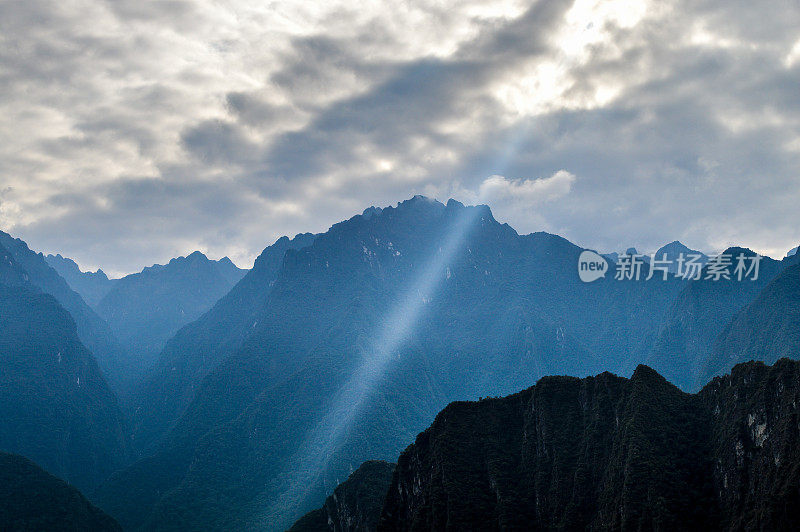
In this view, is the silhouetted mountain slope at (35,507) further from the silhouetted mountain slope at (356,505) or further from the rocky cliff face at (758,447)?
the rocky cliff face at (758,447)

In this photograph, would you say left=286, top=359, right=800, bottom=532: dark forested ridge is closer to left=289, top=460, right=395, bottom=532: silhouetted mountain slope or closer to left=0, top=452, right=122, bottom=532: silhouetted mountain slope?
left=289, top=460, right=395, bottom=532: silhouetted mountain slope

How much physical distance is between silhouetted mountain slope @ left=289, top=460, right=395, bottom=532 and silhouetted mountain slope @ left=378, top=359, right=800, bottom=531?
649 inches

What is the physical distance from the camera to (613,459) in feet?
349

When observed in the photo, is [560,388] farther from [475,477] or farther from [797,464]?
[797,464]

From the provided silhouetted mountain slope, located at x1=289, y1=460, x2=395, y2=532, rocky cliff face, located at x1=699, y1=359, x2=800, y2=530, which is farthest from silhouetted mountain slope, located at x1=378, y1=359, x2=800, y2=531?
silhouetted mountain slope, located at x1=289, y1=460, x2=395, y2=532

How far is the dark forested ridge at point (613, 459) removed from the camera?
8938 centimetres

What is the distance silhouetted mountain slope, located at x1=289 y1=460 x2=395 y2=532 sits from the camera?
503ft

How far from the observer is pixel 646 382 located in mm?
118562

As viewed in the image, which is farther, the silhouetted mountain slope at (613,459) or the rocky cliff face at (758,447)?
the silhouetted mountain slope at (613,459)

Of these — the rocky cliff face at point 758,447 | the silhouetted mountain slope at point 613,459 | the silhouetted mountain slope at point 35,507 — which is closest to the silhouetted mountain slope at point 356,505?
the silhouetted mountain slope at point 613,459

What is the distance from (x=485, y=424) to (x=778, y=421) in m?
61.3

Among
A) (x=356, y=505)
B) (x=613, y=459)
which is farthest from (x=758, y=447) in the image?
(x=356, y=505)

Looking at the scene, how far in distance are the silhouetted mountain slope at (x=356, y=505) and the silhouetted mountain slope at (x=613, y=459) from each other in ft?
54.1

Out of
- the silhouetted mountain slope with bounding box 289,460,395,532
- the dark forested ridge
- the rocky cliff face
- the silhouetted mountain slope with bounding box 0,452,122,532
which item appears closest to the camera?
the rocky cliff face
